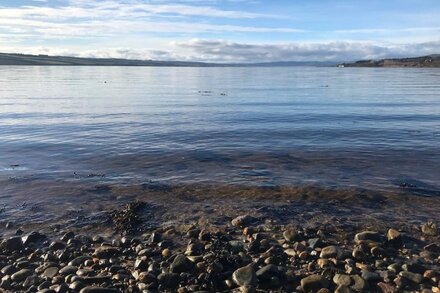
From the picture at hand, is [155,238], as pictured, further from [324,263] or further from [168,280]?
[324,263]

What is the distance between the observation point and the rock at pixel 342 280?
341 inches

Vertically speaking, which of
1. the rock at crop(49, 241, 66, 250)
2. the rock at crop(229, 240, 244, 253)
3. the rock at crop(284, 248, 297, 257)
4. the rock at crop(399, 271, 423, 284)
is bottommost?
the rock at crop(49, 241, 66, 250)

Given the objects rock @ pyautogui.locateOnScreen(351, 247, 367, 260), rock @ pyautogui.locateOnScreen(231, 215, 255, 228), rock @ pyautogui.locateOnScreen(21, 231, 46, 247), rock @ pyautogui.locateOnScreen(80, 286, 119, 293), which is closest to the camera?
rock @ pyautogui.locateOnScreen(80, 286, 119, 293)

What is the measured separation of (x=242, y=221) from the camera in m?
12.3

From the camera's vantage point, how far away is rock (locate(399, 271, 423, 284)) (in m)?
8.77

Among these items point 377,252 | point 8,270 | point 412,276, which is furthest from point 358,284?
point 8,270

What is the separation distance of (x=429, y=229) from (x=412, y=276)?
120 inches

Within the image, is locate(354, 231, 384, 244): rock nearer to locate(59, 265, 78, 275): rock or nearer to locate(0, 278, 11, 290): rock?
locate(59, 265, 78, 275): rock

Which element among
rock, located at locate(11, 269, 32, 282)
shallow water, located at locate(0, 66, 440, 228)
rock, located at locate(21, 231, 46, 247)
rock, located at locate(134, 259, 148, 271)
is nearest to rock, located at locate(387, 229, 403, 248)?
shallow water, located at locate(0, 66, 440, 228)

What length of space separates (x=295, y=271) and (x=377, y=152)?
46.1 feet

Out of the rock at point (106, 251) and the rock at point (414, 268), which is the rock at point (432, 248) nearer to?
the rock at point (414, 268)

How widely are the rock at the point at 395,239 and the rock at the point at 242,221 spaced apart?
375 cm

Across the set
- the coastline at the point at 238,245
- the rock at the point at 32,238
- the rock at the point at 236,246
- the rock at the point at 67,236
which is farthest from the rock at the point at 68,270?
the rock at the point at 236,246

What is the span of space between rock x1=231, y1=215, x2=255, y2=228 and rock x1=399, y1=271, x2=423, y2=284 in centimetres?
453
